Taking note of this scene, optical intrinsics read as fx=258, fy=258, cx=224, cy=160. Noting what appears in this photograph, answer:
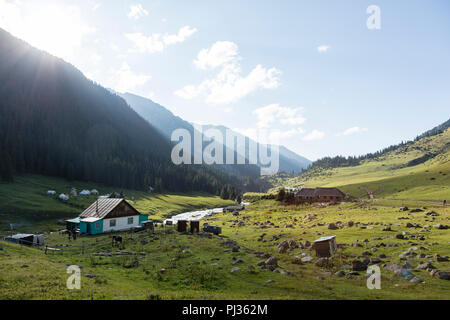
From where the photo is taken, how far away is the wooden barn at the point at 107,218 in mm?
60875

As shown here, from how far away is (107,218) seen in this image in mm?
63094

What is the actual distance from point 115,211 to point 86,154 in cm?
13701

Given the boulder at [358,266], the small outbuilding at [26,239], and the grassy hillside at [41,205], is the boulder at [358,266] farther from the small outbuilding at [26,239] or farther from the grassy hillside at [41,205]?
Answer: the grassy hillside at [41,205]

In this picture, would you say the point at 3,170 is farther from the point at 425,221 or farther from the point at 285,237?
the point at 425,221

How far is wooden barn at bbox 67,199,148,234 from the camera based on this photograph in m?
60.9

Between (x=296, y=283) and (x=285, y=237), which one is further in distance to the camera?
(x=285, y=237)

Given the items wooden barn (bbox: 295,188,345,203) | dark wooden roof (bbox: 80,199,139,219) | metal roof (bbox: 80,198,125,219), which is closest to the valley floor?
dark wooden roof (bbox: 80,199,139,219)

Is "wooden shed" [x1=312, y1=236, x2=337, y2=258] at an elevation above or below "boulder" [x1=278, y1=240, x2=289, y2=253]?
above

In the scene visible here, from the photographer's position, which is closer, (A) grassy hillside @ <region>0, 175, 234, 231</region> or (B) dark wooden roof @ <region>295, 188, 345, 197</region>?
(A) grassy hillside @ <region>0, 175, 234, 231</region>

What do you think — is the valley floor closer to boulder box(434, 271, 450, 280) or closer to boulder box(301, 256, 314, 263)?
boulder box(434, 271, 450, 280)

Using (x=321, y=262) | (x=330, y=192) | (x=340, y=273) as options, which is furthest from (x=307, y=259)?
(x=330, y=192)

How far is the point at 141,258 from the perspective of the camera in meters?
33.7

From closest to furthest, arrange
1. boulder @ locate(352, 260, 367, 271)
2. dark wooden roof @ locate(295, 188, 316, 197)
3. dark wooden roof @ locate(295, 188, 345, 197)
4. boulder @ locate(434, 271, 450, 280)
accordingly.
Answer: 1. boulder @ locate(434, 271, 450, 280)
2. boulder @ locate(352, 260, 367, 271)
3. dark wooden roof @ locate(295, 188, 345, 197)
4. dark wooden roof @ locate(295, 188, 316, 197)
